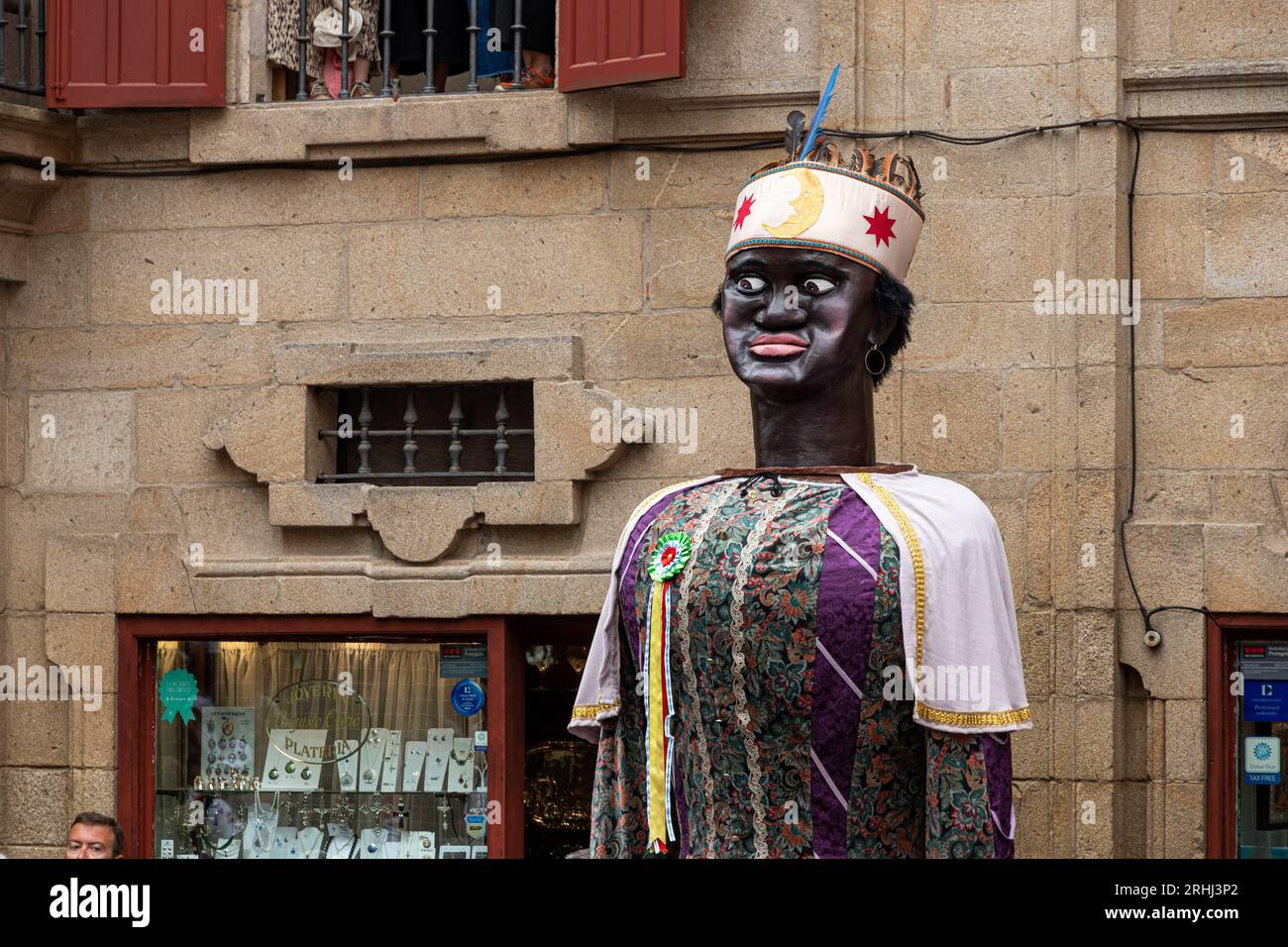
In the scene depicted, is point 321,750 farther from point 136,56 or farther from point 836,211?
point 836,211

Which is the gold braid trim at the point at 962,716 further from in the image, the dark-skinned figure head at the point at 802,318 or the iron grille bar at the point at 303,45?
the iron grille bar at the point at 303,45

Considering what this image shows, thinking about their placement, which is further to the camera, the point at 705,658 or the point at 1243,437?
the point at 1243,437

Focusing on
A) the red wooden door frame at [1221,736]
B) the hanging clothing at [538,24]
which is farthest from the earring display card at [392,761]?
the red wooden door frame at [1221,736]

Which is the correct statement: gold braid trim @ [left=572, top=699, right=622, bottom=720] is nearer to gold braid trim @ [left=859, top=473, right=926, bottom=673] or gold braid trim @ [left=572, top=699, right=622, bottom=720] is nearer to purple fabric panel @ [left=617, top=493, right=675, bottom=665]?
purple fabric panel @ [left=617, top=493, right=675, bottom=665]

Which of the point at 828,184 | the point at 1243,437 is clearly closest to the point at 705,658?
the point at 828,184

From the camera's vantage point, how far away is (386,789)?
307 inches

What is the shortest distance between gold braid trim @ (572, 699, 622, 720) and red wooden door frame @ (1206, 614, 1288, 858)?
110 inches

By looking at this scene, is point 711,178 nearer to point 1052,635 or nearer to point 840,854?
point 1052,635

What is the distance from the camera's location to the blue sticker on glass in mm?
7680

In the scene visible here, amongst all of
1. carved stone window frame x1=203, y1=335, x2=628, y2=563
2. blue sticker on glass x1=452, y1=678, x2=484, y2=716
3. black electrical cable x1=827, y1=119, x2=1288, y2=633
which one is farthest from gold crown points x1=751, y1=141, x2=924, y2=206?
blue sticker on glass x1=452, y1=678, x2=484, y2=716

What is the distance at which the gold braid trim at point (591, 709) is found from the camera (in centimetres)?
505

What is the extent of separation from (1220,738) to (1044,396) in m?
1.35

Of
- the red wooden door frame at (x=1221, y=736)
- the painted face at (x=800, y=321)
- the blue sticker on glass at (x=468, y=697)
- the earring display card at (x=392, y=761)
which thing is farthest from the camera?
the earring display card at (x=392, y=761)

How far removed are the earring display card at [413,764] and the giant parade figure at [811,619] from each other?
8.98ft
